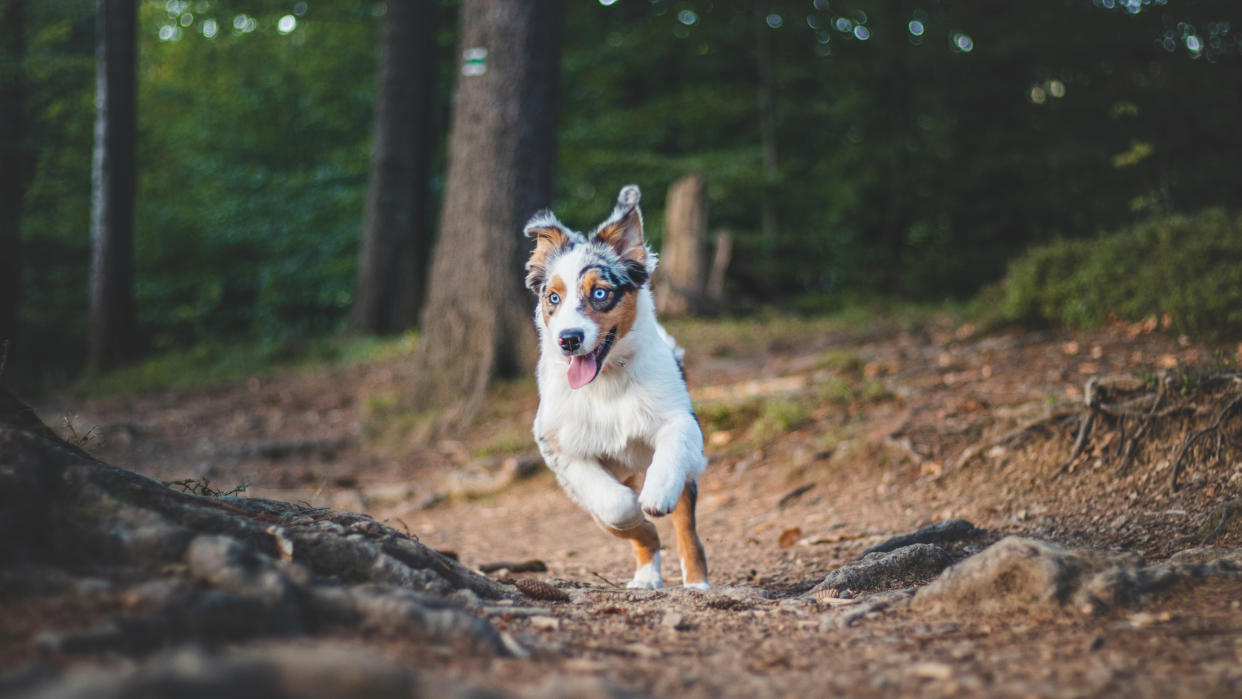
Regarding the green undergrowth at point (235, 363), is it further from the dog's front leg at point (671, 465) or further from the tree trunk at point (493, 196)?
the dog's front leg at point (671, 465)

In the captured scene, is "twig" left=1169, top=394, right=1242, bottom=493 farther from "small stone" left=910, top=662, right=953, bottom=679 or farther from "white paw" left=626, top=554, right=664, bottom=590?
"small stone" left=910, top=662, right=953, bottom=679

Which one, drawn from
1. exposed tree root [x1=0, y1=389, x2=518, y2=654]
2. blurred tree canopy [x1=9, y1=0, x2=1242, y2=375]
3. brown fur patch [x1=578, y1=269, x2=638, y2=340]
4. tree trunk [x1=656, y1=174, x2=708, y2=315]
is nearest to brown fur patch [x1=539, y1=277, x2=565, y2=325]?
brown fur patch [x1=578, y1=269, x2=638, y2=340]

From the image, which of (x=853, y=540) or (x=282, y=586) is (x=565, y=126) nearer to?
(x=853, y=540)

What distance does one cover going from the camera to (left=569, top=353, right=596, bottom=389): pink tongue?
4484 mm

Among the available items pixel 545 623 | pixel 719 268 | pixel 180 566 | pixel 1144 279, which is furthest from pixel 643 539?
pixel 719 268

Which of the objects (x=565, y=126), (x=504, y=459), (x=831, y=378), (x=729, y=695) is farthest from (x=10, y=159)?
(x=729, y=695)

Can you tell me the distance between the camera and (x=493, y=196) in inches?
389

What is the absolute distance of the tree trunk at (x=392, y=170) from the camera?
1666cm

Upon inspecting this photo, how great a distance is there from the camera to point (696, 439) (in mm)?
4664

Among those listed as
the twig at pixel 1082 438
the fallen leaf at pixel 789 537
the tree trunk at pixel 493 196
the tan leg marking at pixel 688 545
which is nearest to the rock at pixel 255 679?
the tan leg marking at pixel 688 545

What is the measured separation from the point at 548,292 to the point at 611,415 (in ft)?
A: 2.25

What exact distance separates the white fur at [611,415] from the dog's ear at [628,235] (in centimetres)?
19

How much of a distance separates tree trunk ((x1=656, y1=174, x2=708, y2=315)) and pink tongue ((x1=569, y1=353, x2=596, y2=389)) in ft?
31.6

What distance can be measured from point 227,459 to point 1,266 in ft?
38.0
